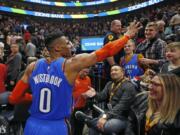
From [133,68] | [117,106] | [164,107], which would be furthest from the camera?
[133,68]

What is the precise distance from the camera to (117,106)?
17.9 ft

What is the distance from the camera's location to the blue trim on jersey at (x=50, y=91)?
12.4 ft

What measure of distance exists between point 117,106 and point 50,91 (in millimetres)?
1849

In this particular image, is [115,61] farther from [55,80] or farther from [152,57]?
[55,80]

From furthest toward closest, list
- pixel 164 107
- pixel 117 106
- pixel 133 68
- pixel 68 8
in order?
pixel 68 8
pixel 133 68
pixel 117 106
pixel 164 107

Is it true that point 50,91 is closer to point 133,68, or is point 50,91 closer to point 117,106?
point 117,106

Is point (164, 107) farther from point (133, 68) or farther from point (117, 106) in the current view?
point (133, 68)

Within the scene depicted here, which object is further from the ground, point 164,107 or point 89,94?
point 164,107

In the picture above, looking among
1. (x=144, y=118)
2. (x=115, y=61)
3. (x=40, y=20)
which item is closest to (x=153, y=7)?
(x=40, y=20)

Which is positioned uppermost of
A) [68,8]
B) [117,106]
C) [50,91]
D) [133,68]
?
[68,8]

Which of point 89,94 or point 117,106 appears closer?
point 117,106

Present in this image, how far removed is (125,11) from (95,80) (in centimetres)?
2432

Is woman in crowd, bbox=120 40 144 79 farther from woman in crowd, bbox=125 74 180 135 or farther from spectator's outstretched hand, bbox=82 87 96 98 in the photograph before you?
woman in crowd, bbox=125 74 180 135

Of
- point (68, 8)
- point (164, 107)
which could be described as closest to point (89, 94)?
point (164, 107)
